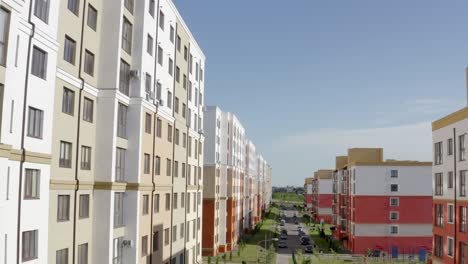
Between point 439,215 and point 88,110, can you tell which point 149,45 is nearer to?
point 88,110

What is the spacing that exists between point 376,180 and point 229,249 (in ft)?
85.6

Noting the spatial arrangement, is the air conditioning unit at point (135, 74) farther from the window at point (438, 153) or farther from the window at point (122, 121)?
the window at point (438, 153)

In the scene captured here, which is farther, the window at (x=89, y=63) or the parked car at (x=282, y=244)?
the parked car at (x=282, y=244)

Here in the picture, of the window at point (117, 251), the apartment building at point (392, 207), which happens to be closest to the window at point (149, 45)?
the window at point (117, 251)

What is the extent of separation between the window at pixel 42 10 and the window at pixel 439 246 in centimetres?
3600

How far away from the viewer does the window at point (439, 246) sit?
1662 inches

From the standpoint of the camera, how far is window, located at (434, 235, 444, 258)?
139 ft

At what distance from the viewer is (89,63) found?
27.7 meters

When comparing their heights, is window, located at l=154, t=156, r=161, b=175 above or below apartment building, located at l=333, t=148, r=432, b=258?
above

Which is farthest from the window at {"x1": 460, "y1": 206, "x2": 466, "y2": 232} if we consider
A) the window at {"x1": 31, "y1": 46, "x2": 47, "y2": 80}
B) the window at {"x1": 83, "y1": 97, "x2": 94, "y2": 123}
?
the window at {"x1": 31, "y1": 46, "x2": 47, "y2": 80}

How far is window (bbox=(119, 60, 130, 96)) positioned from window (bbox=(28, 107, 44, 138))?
970 centimetres

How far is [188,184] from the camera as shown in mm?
49000

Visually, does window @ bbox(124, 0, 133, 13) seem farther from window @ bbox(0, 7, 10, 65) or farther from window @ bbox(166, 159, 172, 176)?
window @ bbox(0, 7, 10, 65)

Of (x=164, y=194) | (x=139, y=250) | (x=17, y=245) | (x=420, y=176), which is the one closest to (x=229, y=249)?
(x=420, y=176)
